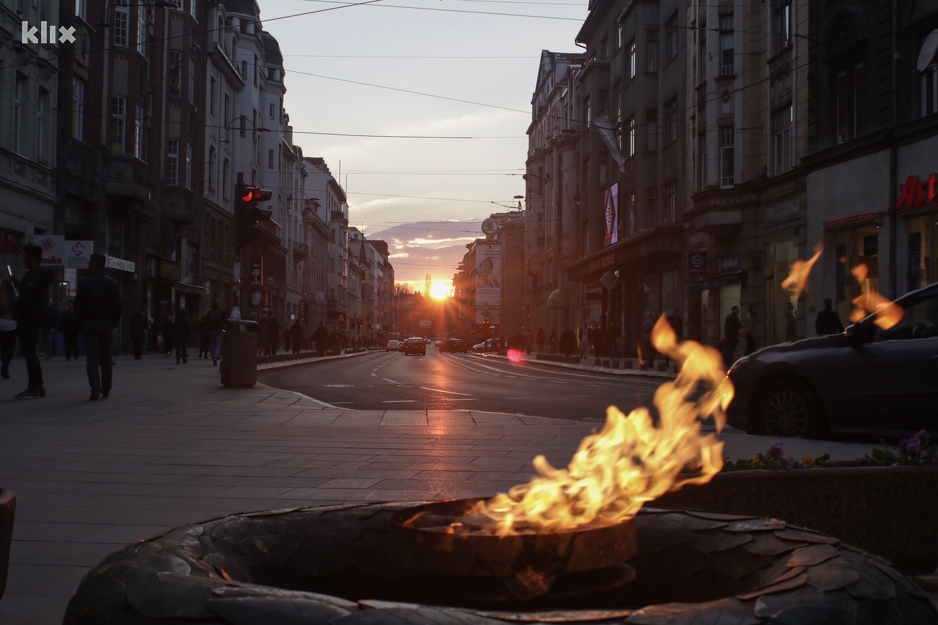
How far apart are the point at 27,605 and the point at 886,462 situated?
10.9 feet

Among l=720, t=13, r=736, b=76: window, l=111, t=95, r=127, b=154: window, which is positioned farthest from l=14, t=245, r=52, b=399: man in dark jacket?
l=111, t=95, r=127, b=154: window

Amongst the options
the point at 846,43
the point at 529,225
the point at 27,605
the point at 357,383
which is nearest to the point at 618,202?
the point at 846,43

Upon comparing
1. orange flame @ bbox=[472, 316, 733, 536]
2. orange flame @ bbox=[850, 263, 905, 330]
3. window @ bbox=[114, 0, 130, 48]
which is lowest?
orange flame @ bbox=[472, 316, 733, 536]

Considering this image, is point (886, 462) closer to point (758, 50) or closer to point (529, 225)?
point (758, 50)

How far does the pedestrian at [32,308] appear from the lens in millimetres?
12141

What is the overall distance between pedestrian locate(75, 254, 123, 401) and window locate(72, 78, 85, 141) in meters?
21.7

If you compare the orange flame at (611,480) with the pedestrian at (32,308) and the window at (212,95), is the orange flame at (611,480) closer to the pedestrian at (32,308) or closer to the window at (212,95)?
the pedestrian at (32,308)

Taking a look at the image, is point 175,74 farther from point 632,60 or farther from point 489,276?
point 489,276

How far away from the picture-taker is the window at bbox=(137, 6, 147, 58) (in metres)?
36.9

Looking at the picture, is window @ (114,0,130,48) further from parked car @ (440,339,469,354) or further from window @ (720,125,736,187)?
parked car @ (440,339,469,354)

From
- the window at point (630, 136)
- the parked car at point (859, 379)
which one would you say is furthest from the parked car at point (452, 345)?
the parked car at point (859, 379)

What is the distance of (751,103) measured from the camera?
29.9 meters

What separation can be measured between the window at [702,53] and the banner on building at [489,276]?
73889 millimetres

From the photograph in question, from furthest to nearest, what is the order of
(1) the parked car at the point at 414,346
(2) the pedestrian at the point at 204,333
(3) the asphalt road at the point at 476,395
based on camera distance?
1. (1) the parked car at the point at 414,346
2. (2) the pedestrian at the point at 204,333
3. (3) the asphalt road at the point at 476,395
